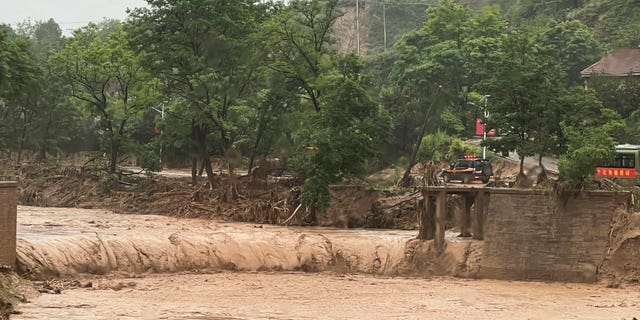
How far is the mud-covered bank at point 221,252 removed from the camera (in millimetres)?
36094

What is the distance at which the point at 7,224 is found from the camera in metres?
33.9

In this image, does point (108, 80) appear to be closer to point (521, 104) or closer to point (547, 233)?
point (521, 104)

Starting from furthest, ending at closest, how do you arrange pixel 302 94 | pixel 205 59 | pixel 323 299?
1. pixel 205 59
2. pixel 302 94
3. pixel 323 299

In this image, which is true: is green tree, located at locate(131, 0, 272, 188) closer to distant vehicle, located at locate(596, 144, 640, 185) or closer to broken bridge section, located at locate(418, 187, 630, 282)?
distant vehicle, located at locate(596, 144, 640, 185)

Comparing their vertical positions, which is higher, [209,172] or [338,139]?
[338,139]

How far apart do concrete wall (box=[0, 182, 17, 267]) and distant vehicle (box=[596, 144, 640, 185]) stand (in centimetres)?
2772

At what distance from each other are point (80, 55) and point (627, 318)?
47.6 m

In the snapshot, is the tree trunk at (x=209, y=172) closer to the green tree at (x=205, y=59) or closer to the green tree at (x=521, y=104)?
the green tree at (x=205, y=59)

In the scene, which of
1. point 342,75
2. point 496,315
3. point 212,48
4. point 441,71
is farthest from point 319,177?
point 441,71

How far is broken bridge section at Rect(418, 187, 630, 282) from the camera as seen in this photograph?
37469 millimetres

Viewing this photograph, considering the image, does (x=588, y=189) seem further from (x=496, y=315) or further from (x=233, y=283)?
(x=233, y=283)

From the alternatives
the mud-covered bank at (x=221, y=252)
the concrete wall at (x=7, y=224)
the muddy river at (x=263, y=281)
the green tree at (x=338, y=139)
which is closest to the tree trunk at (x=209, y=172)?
the green tree at (x=338, y=139)

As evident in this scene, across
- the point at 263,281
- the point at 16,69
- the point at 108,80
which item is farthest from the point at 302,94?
the point at 263,281

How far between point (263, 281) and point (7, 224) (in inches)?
366
